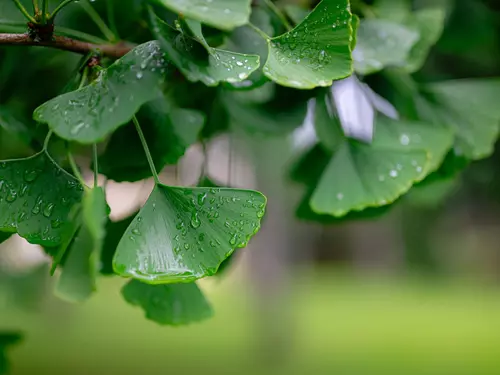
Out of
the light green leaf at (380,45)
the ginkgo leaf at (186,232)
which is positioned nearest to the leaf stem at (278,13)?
the light green leaf at (380,45)

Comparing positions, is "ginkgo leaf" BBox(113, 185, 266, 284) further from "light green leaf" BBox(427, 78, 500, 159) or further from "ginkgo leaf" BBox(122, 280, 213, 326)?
"light green leaf" BBox(427, 78, 500, 159)

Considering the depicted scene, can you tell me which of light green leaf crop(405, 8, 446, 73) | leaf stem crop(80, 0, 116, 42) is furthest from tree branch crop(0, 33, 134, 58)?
light green leaf crop(405, 8, 446, 73)

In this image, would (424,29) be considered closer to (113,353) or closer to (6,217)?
(6,217)

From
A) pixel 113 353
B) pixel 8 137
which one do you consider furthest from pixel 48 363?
pixel 8 137

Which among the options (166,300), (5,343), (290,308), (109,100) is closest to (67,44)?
(109,100)

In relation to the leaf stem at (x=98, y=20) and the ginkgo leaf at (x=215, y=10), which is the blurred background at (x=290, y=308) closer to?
the leaf stem at (x=98, y=20)

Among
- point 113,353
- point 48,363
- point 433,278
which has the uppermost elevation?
point 48,363
